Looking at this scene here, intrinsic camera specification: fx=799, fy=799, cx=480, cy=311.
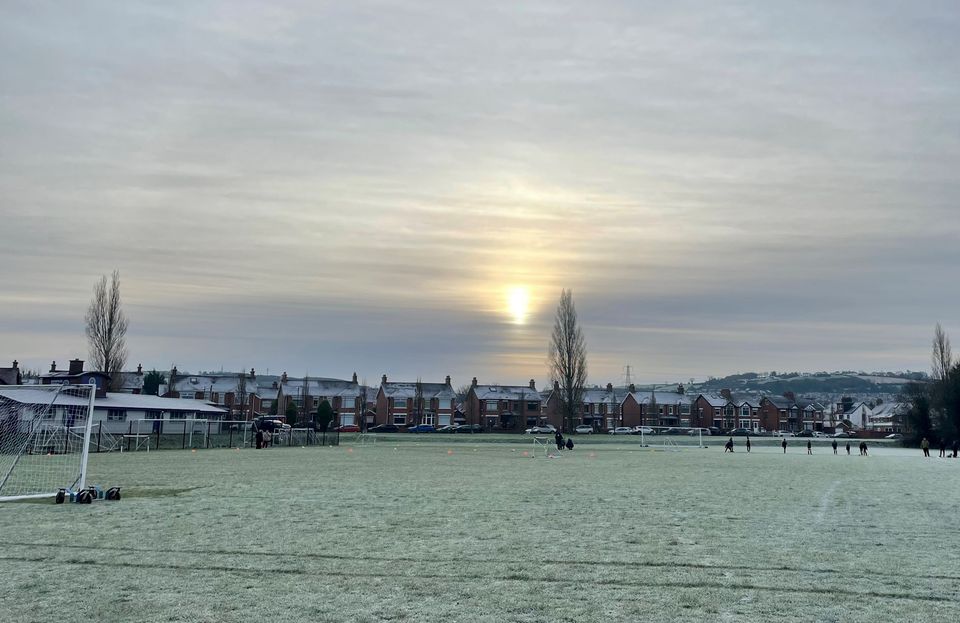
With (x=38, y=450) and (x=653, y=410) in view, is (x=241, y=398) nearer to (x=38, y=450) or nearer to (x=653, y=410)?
(x=653, y=410)

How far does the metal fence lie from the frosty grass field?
117 feet

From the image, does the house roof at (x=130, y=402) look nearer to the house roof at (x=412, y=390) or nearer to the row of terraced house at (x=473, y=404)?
the row of terraced house at (x=473, y=404)

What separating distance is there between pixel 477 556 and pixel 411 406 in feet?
481

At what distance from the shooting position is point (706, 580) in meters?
11.5

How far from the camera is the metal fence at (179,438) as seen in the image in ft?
189

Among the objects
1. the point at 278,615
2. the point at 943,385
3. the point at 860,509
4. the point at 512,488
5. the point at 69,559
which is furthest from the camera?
the point at 943,385

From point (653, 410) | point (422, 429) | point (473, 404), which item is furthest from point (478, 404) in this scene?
point (653, 410)

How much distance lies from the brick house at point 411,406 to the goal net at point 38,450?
108 meters

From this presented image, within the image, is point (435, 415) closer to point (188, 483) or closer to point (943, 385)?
point (943, 385)

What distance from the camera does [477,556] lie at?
13273 millimetres

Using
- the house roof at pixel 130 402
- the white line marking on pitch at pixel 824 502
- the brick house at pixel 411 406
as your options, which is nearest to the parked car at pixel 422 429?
the brick house at pixel 411 406

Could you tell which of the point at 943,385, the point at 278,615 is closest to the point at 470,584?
the point at 278,615

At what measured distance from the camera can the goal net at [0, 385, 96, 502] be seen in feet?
74.8

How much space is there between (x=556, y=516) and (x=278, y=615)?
1025cm
